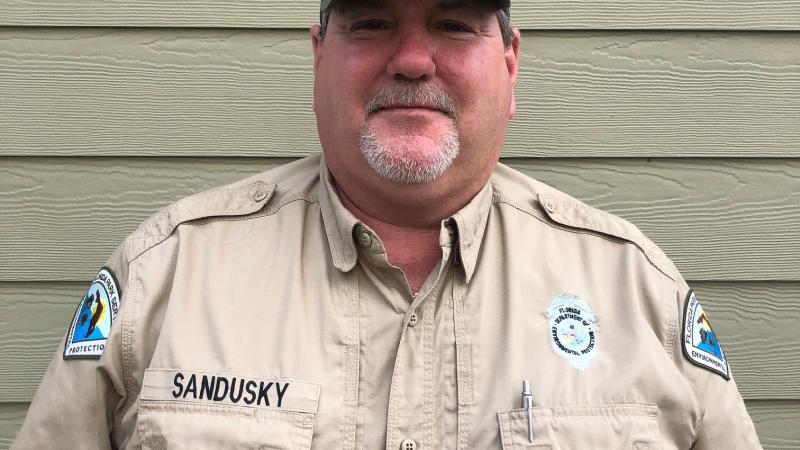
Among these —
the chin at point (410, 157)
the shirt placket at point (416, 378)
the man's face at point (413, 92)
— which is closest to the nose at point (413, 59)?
the man's face at point (413, 92)

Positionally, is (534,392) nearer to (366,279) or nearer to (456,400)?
(456,400)

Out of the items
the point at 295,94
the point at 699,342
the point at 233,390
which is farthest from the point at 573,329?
the point at 295,94

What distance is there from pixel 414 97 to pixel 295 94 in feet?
1.67

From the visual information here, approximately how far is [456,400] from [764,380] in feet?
3.15

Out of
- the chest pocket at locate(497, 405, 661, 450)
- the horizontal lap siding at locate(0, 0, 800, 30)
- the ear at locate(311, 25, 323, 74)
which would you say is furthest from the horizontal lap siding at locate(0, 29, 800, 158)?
the chest pocket at locate(497, 405, 661, 450)

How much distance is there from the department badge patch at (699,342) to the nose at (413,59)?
72 centimetres

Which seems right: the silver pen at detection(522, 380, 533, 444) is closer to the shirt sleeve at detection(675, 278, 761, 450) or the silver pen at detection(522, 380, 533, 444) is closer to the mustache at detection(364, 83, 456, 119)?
the shirt sleeve at detection(675, 278, 761, 450)

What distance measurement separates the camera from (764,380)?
7.25 feet

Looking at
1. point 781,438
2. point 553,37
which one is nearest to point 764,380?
point 781,438

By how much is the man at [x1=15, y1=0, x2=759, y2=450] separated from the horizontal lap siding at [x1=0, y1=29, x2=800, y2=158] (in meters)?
0.30

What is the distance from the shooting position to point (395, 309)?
5.66ft

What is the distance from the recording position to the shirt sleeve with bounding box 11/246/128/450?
1700 mm

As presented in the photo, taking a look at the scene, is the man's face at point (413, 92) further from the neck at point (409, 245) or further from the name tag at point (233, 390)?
the name tag at point (233, 390)

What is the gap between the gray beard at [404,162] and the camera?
1.73 meters
